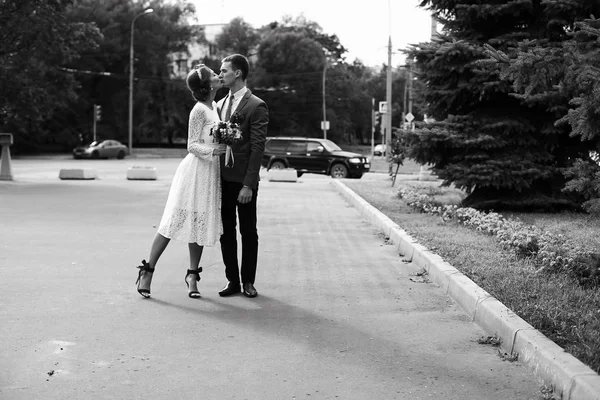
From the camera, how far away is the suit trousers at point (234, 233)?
684 cm

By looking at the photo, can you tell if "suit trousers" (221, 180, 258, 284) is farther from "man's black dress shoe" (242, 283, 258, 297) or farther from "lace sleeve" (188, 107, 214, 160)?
"lace sleeve" (188, 107, 214, 160)

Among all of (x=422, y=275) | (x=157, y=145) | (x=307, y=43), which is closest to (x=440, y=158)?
(x=422, y=275)

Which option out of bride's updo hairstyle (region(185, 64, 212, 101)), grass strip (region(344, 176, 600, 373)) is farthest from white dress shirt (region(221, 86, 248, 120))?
grass strip (region(344, 176, 600, 373))

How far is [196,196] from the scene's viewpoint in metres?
6.74

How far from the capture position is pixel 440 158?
45.9 ft

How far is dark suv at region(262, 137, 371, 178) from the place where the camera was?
31531 millimetres

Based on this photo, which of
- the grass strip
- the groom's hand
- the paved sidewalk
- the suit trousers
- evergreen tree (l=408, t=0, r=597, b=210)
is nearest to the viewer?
the paved sidewalk

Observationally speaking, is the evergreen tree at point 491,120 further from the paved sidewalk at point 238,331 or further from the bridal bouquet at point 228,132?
the bridal bouquet at point 228,132

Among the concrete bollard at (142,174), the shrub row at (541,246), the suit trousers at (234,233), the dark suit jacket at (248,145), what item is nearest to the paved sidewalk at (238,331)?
the suit trousers at (234,233)

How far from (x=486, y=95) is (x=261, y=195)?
7.49m

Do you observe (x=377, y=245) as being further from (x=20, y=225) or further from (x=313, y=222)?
(x=20, y=225)

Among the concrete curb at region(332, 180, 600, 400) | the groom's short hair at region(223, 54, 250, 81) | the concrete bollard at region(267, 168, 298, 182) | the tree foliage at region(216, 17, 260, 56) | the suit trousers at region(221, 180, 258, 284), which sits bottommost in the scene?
the concrete bollard at region(267, 168, 298, 182)

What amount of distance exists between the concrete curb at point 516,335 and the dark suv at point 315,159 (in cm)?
2258

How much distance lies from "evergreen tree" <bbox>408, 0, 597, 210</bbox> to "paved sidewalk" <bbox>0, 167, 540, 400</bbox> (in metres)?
3.94
